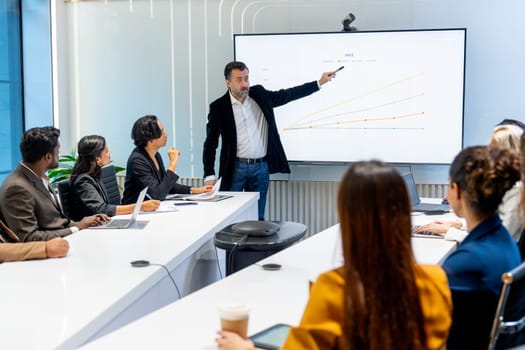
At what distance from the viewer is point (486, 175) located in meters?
1.79

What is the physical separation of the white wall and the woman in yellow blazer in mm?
4449

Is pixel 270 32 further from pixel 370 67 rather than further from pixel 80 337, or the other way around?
pixel 80 337

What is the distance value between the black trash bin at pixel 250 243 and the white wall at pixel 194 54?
2.62m

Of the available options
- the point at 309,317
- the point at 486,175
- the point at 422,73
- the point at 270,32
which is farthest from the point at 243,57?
the point at 309,317

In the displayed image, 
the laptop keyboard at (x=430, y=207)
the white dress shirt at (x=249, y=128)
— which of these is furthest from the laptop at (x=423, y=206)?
the white dress shirt at (x=249, y=128)

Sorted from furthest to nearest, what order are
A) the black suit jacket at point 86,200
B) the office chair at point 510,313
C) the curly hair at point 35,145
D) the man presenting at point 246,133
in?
the man presenting at point 246,133 → the black suit jacket at point 86,200 → the curly hair at point 35,145 → the office chair at point 510,313

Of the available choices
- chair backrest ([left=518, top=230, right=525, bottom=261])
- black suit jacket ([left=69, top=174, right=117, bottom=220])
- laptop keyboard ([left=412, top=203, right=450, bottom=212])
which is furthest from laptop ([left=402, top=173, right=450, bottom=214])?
black suit jacket ([left=69, top=174, right=117, bottom=220])

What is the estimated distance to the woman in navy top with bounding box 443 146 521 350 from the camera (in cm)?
176

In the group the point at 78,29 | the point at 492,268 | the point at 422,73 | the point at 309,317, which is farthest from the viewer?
the point at 78,29

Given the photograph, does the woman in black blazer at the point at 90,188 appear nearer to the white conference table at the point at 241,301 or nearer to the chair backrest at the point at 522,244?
the white conference table at the point at 241,301

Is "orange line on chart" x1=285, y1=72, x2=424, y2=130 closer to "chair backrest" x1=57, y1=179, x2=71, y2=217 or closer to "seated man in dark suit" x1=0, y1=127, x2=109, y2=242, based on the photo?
"chair backrest" x1=57, y1=179, x2=71, y2=217

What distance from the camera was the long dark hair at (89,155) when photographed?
3917 millimetres

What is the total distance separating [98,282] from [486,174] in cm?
135

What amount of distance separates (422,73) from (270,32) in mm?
1364
